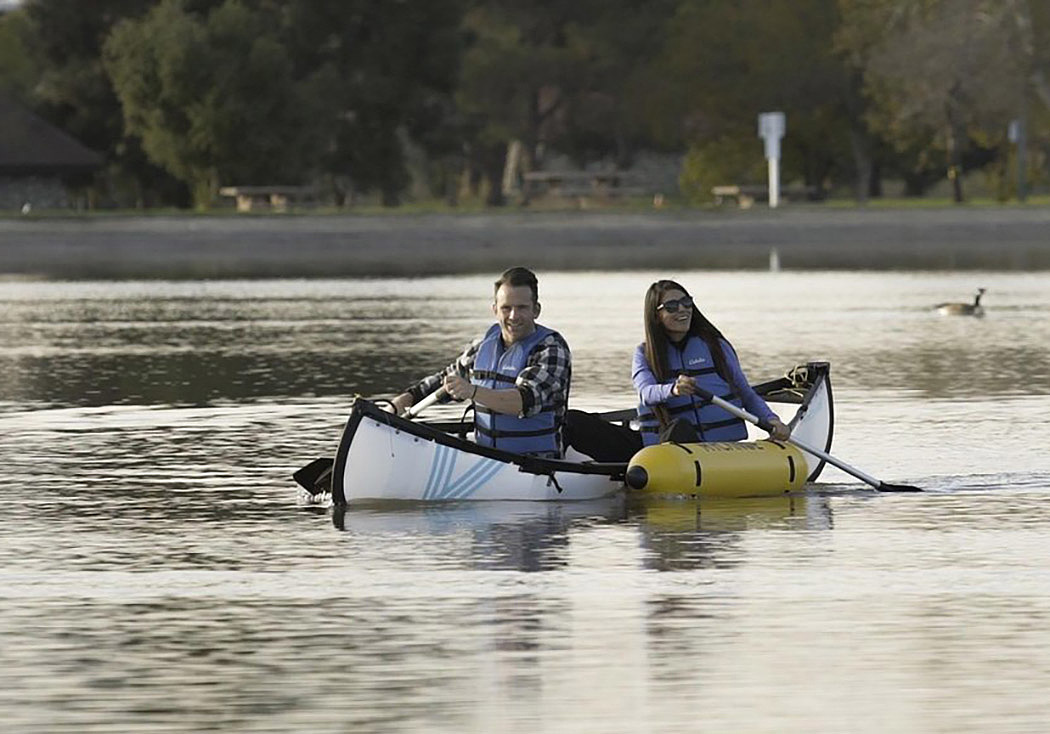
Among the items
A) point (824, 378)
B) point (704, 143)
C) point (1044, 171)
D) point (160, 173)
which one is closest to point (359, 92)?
point (160, 173)

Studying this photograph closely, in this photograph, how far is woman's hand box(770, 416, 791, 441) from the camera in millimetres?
17328

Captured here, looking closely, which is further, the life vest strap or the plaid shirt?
the life vest strap

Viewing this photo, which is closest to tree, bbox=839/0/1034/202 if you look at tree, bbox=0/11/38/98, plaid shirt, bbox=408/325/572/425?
tree, bbox=0/11/38/98

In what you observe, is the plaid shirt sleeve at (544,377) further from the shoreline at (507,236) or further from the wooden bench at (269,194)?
the wooden bench at (269,194)

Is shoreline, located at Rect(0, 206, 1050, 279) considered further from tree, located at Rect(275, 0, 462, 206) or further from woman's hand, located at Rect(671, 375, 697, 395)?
woman's hand, located at Rect(671, 375, 697, 395)

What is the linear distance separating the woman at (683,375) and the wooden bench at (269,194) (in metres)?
67.2

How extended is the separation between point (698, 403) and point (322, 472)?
2.32 m

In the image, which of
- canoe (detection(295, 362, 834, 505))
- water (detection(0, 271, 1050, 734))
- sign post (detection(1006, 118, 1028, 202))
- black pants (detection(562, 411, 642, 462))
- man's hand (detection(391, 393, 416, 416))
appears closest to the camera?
water (detection(0, 271, 1050, 734))

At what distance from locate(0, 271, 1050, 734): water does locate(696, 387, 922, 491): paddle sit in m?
0.21

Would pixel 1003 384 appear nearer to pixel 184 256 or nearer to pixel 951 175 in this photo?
pixel 184 256

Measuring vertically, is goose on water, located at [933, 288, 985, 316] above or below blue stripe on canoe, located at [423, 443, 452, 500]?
below

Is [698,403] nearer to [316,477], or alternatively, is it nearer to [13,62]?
[316,477]

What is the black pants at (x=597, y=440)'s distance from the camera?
1767cm

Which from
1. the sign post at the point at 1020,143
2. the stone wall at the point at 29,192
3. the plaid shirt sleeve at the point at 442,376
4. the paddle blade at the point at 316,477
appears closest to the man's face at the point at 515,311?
the plaid shirt sleeve at the point at 442,376
